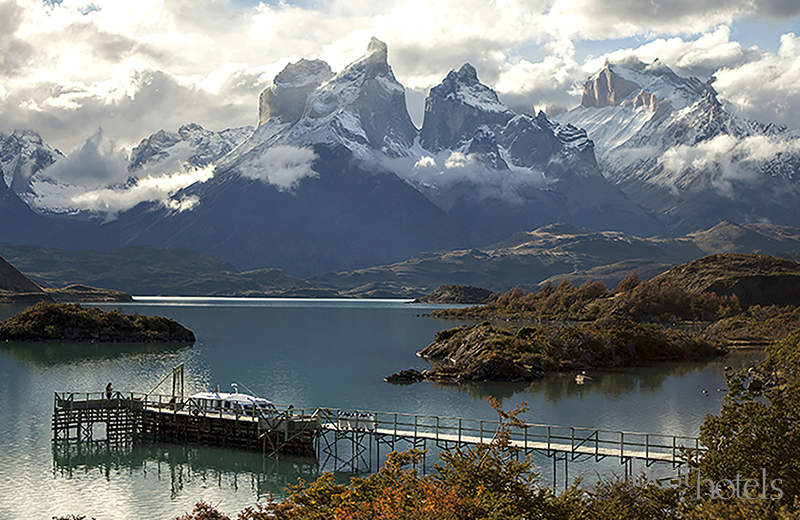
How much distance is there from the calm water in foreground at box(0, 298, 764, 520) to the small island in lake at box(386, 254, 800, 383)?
4.41 metres

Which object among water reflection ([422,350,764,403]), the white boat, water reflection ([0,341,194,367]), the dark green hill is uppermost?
the dark green hill

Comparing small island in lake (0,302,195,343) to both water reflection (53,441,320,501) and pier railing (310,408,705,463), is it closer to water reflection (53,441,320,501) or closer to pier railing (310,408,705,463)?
water reflection (53,441,320,501)

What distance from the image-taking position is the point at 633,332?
10825 centimetres

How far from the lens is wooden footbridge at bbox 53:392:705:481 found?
46.7 m

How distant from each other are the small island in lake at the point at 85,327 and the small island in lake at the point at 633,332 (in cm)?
4868

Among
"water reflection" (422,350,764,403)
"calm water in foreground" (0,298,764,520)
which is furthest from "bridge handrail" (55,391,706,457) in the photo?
"water reflection" (422,350,764,403)

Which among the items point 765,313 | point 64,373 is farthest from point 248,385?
point 765,313

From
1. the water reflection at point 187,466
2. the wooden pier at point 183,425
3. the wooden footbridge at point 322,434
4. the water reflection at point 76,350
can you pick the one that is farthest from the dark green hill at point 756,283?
the water reflection at point 187,466

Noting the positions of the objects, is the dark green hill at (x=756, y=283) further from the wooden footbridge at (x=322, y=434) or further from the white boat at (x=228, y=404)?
the white boat at (x=228, y=404)

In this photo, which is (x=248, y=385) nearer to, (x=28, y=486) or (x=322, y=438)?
(x=322, y=438)

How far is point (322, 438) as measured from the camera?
177 feet

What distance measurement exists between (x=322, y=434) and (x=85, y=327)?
305 feet

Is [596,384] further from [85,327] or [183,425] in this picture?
[85,327]

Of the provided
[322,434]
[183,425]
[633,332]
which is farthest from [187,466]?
[633,332]
